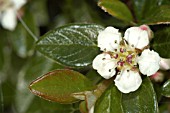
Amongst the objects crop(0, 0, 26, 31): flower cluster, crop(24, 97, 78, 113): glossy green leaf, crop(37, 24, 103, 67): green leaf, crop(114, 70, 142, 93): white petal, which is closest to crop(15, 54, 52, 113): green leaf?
crop(24, 97, 78, 113): glossy green leaf

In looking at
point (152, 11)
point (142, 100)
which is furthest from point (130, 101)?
point (152, 11)

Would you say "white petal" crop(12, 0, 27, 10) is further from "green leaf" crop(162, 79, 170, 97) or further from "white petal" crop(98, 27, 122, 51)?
"green leaf" crop(162, 79, 170, 97)

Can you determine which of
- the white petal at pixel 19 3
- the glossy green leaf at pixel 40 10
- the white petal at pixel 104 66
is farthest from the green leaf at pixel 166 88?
the glossy green leaf at pixel 40 10

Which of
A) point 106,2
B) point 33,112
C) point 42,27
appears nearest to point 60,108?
point 33,112

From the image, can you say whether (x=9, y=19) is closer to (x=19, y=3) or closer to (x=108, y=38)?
(x=19, y=3)

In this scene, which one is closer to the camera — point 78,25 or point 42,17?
point 78,25

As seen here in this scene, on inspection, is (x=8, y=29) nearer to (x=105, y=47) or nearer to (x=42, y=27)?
(x=42, y=27)

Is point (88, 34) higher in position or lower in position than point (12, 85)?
higher
